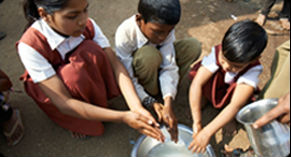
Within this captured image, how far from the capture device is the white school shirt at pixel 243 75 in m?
1.57

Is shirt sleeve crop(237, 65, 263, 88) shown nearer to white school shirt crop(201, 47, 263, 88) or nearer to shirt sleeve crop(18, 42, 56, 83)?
white school shirt crop(201, 47, 263, 88)

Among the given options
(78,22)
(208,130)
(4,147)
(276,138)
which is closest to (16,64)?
(4,147)

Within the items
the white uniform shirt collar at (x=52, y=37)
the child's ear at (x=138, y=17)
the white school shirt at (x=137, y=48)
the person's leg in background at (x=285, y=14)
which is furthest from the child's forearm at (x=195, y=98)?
the person's leg in background at (x=285, y=14)

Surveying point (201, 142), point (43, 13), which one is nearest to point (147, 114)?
point (201, 142)

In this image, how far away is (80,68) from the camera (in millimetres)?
1429

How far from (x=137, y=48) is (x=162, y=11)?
18.1 inches

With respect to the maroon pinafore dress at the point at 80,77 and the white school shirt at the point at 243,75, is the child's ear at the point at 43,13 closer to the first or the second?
the maroon pinafore dress at the point at 80,77

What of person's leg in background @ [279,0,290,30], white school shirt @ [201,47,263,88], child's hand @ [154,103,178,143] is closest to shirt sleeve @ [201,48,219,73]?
white school shirt @ [201,47,263,88]

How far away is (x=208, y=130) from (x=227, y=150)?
12.3 inches

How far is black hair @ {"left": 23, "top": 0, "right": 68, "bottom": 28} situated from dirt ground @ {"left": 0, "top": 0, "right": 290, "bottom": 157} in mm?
770

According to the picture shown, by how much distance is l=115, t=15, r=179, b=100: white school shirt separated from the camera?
1.70m

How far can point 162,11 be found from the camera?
4.70 feet

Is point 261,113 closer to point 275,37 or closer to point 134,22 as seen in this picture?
point 134,22

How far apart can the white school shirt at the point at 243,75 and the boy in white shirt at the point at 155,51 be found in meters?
0.24
